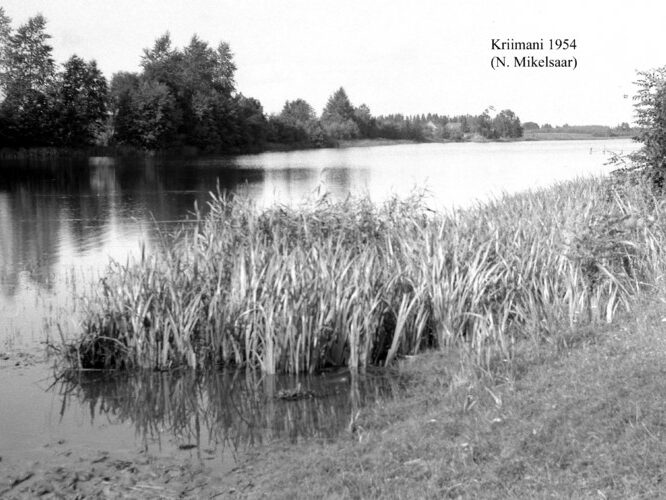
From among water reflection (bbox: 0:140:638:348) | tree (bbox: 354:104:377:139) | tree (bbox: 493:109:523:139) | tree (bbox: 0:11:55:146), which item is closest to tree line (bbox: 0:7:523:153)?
tree (bbox: 0:11:55:146)

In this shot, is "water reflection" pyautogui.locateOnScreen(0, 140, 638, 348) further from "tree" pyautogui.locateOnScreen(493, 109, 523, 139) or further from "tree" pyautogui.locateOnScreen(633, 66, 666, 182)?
"tree" pyautogui.locateOnScreen(493, 109, 523, 139)

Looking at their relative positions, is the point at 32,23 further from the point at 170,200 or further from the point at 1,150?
the point at 170,200

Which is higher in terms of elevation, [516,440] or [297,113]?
[297,113]

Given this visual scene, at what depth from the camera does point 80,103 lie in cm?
6644

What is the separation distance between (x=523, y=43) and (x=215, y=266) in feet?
30.3

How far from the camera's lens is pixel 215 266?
33.1ft

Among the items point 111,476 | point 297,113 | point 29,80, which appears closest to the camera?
point 111,476

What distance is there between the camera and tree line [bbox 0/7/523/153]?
209 feet

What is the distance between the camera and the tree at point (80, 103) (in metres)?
64.9

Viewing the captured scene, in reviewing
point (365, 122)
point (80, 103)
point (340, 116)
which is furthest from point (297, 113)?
point (80, 103)

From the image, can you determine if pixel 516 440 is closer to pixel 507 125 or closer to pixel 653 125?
pixel 653 125

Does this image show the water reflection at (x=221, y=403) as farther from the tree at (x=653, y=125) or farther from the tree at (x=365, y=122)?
the tree at (x=365, y=122)

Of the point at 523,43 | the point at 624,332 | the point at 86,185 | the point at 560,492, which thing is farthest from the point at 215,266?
the point at 86,185

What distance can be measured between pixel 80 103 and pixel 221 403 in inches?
2497
